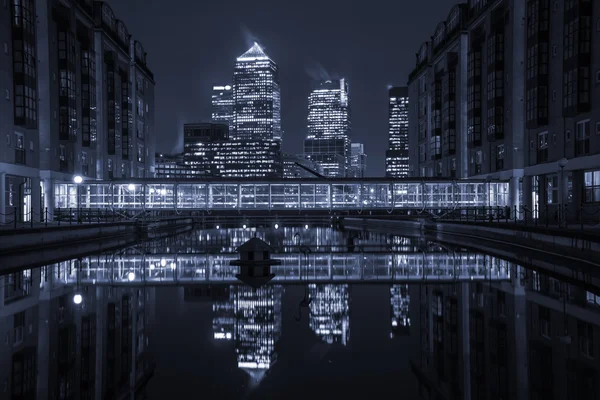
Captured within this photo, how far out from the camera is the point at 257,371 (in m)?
8.81

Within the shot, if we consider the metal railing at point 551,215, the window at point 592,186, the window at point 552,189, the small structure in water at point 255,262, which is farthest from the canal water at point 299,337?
the window at point 552,189

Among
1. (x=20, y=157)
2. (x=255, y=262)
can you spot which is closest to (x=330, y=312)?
(x=255, y=262)

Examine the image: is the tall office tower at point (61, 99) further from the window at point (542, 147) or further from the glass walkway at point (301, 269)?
the window at point (542, 147)

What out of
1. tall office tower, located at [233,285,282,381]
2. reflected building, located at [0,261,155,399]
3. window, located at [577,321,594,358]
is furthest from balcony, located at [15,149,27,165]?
window, located at [577,321,594,358]

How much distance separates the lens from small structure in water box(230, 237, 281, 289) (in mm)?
20312

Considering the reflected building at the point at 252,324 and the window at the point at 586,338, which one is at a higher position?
the window at the point at 586,338

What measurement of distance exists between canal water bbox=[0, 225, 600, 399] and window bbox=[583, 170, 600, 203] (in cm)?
2376

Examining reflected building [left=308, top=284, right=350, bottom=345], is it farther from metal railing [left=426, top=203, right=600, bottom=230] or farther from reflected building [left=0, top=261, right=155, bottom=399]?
metal railing [left=426, top=203, right=600, bottom=230]

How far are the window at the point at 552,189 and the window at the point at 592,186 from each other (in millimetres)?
5411

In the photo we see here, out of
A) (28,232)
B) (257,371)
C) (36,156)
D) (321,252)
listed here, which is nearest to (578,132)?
(321,252)

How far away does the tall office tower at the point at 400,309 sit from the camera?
11984 mm

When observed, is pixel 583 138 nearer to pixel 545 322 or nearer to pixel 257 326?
pixel 545 322

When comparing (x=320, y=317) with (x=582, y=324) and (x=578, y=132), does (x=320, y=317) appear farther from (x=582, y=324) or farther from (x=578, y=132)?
(x=578, y=132)

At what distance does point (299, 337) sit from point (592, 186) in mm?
36952
